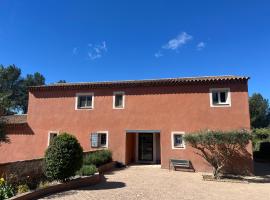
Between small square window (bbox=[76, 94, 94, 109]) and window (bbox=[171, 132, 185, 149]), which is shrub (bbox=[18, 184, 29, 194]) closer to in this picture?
window (bbox=[171, 132, 185, 149])

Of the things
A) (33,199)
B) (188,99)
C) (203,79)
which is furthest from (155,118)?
(33,199)

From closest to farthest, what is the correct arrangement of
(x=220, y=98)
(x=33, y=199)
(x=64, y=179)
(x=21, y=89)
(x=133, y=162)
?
(x=33, y=199), (x=64, y=179), (x=220, y=98), (x=133, y=162), (x=21, y=89)

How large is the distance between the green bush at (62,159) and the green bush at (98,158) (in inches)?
155

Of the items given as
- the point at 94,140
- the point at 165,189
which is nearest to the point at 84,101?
the point at 94,140

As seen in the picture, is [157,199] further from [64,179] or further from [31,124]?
[31,124]

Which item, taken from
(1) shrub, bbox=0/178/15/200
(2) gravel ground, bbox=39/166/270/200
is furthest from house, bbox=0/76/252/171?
(1) shrub, bbox=0/178/15/200

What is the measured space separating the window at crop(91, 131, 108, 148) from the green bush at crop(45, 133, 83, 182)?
8.24m

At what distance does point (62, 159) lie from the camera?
33.3 ft

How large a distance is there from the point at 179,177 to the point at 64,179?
702 centimetres

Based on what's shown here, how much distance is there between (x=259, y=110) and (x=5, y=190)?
62.6m

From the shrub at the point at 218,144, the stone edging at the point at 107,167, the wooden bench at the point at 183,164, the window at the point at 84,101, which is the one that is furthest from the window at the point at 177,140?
the window at the point at 84,101

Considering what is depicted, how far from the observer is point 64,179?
10.4 metres

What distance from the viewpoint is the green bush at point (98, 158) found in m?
14.6

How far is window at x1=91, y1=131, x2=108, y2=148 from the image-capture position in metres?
19.0
